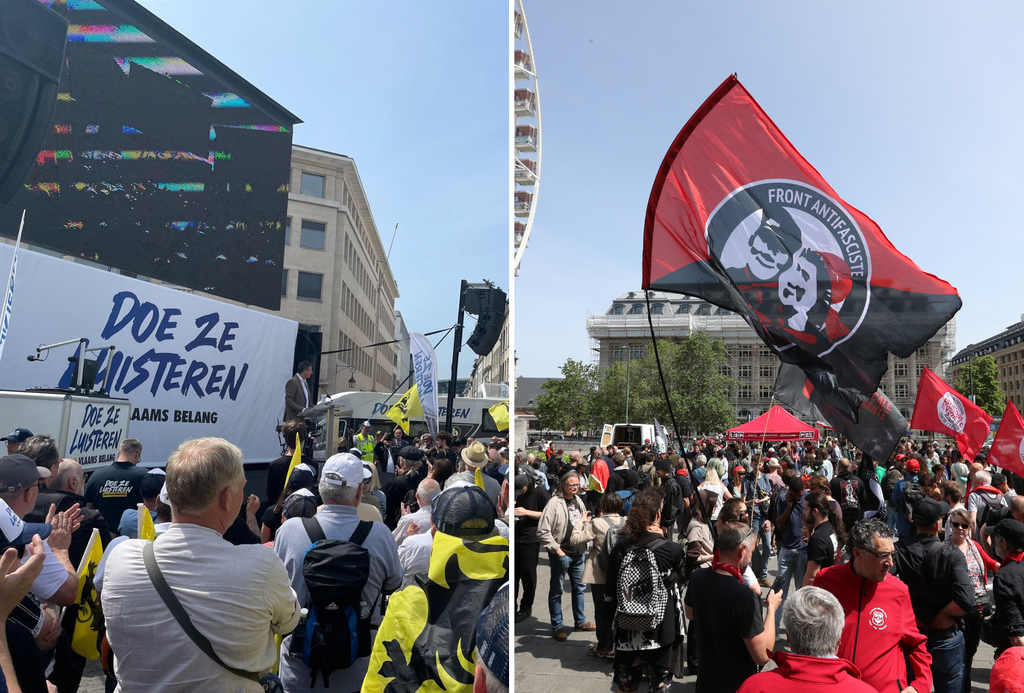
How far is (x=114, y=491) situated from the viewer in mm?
3729

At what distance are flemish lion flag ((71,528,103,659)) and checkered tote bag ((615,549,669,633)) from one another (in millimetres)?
3011

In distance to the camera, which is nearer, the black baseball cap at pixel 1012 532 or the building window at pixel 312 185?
the black baseball cap at pixel 1012 532

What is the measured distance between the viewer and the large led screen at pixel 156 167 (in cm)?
434

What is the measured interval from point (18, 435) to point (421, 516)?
235 cm

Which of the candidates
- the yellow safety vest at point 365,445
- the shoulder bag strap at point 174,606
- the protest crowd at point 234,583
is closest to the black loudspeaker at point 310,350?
the yellow safety vest at point 365,445

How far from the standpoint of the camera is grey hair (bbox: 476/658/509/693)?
2117 mm

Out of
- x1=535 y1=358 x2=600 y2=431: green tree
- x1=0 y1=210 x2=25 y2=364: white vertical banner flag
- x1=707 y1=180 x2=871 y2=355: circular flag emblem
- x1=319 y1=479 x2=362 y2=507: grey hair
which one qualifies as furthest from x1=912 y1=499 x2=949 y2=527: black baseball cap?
x1=535 y1=358 x2=600 y2=431: green tree

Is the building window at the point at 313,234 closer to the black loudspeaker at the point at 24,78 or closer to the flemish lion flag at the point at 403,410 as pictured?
the flemish lion flag at the point at 403,410

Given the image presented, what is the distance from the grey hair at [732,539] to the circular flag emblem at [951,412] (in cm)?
870

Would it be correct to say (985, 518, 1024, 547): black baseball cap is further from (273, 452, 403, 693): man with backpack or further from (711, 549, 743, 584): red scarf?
(273, 452, 403, 693): man with backpack

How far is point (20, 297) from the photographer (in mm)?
3949

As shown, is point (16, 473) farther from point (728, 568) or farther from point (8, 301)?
point (728, 568)

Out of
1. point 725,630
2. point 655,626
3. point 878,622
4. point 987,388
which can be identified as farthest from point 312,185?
point 987,388

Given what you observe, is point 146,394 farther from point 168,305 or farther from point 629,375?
point 629,375
